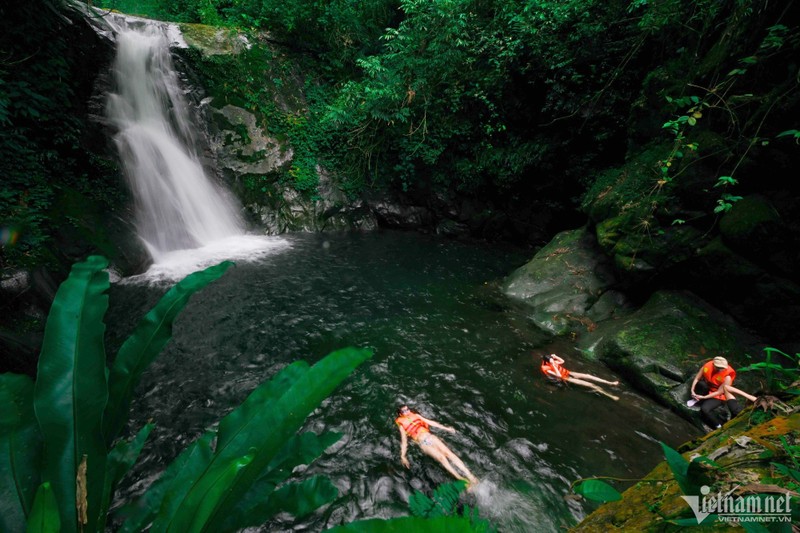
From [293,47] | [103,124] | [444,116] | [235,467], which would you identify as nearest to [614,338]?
[235,467]

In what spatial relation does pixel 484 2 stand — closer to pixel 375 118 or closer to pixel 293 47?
pixel 375 118

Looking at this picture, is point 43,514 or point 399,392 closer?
point 43,514

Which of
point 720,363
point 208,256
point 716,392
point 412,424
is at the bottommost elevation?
point 716,392

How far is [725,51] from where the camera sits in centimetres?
524

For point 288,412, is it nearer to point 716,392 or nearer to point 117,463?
point 117,463

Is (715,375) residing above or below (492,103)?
below

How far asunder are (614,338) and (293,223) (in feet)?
34.3

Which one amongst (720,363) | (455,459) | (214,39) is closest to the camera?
(455,459)

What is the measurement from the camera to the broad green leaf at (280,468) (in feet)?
2.93

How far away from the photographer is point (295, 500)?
0.98 meters

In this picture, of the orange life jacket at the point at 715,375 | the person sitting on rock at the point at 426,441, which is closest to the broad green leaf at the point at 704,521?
the person sitting on rock at the point at 426,441

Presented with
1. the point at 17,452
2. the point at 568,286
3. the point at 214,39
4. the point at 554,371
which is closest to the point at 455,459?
the point at 554,371

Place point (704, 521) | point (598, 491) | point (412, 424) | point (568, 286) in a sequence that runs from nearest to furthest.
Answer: point (704, 521), point (598, 491), point (412, 424), point (568, 286)

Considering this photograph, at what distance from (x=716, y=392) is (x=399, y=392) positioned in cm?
430
